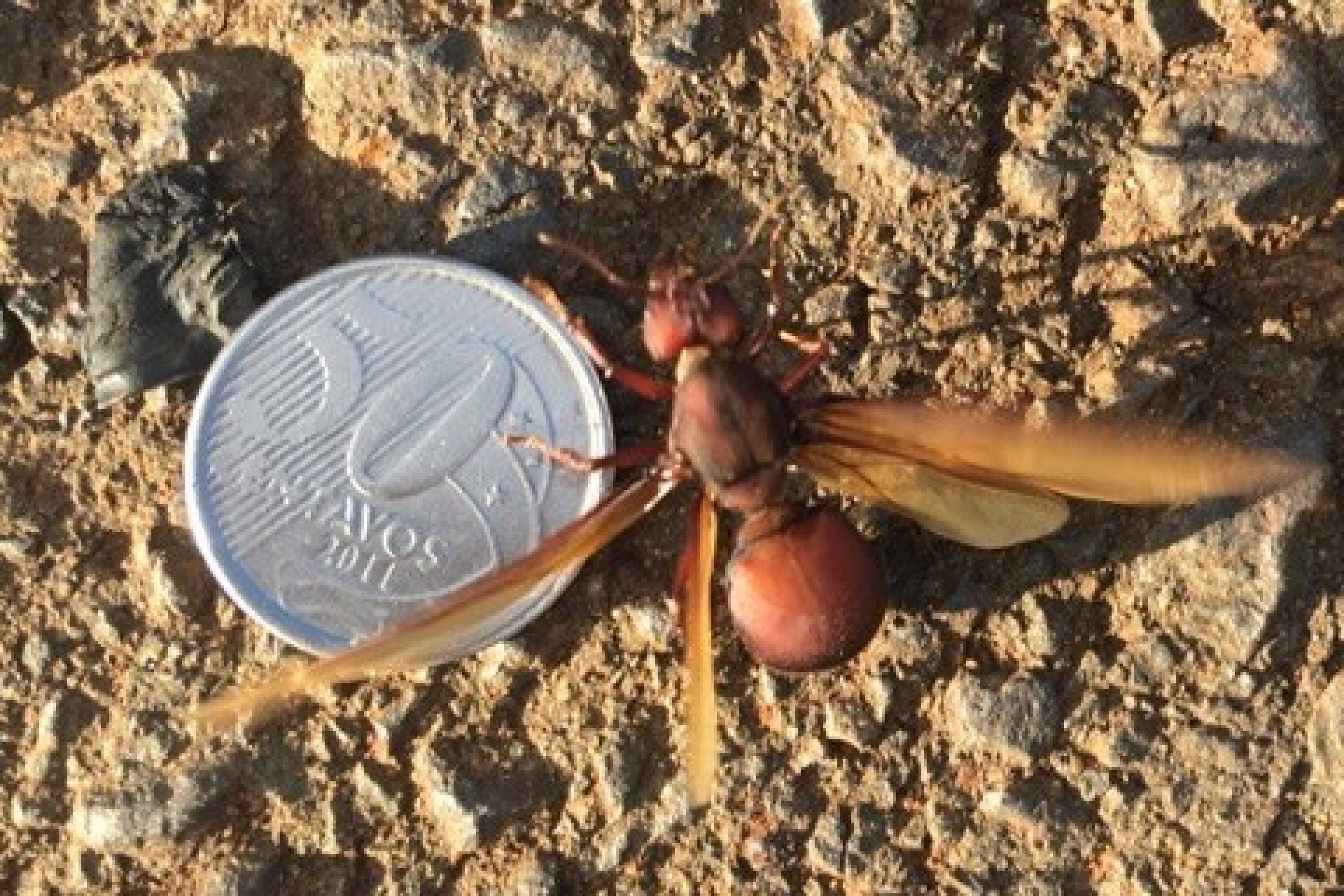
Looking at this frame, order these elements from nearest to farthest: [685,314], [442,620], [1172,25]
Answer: [442,620]
[685,314]
[1172,25]

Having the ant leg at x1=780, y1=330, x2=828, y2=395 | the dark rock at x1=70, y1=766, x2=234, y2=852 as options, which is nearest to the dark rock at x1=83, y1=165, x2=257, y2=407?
A: the dark rock at x1=70, y1=766, x2=234, y2=852

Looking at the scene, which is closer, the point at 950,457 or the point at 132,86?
the point at 950,457

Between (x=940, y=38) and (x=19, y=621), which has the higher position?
(x=940, y=38)

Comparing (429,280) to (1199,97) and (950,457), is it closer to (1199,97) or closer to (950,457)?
(950,457)

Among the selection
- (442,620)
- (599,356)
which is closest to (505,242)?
(599,356)

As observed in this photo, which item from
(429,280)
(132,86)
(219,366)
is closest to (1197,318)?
(429,280)

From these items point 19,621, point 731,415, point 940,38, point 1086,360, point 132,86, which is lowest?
point 19,621

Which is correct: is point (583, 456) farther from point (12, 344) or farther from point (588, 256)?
point (12, 344)
